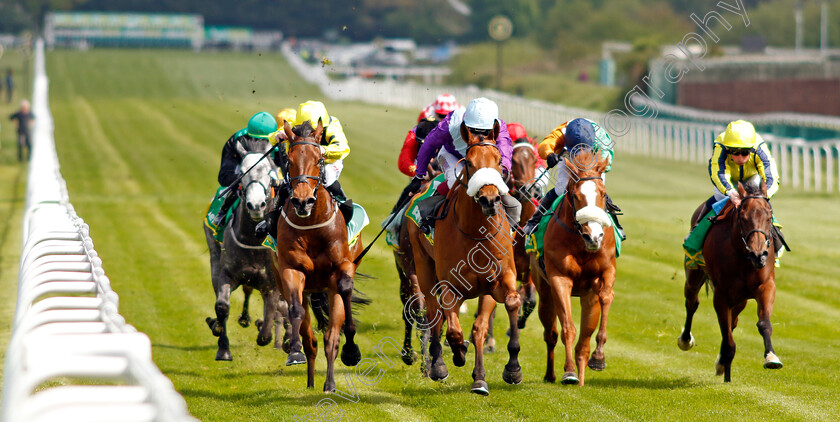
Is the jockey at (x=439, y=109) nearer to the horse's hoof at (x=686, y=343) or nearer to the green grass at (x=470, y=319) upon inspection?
the green grass at (x=470, y=319)

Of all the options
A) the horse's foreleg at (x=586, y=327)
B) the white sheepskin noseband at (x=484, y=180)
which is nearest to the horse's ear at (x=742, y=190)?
the horse's foreleg at (x=586, y=327)

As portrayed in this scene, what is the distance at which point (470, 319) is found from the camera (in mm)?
11047

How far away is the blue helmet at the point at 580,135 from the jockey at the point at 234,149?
287 centimetres

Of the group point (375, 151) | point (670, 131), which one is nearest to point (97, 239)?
point (375, 151)

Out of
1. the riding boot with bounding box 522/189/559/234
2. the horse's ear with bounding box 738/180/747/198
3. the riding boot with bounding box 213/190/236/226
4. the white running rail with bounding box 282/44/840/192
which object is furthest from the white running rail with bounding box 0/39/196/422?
the white running rail with bounding box 282/44/840/192

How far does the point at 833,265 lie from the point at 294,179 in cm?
952

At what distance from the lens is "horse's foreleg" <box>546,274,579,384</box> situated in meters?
7.27

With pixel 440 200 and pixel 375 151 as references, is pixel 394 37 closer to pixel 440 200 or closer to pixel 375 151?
pixel 375 151

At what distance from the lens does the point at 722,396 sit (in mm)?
7262

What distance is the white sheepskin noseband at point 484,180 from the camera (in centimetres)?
656

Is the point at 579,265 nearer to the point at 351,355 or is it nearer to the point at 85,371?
the point at 351,355

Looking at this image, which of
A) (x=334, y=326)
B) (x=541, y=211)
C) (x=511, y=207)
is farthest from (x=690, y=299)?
(x=334, y=326)

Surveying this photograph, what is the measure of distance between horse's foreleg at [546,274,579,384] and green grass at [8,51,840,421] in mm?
178

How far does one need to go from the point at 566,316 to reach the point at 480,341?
65cm
